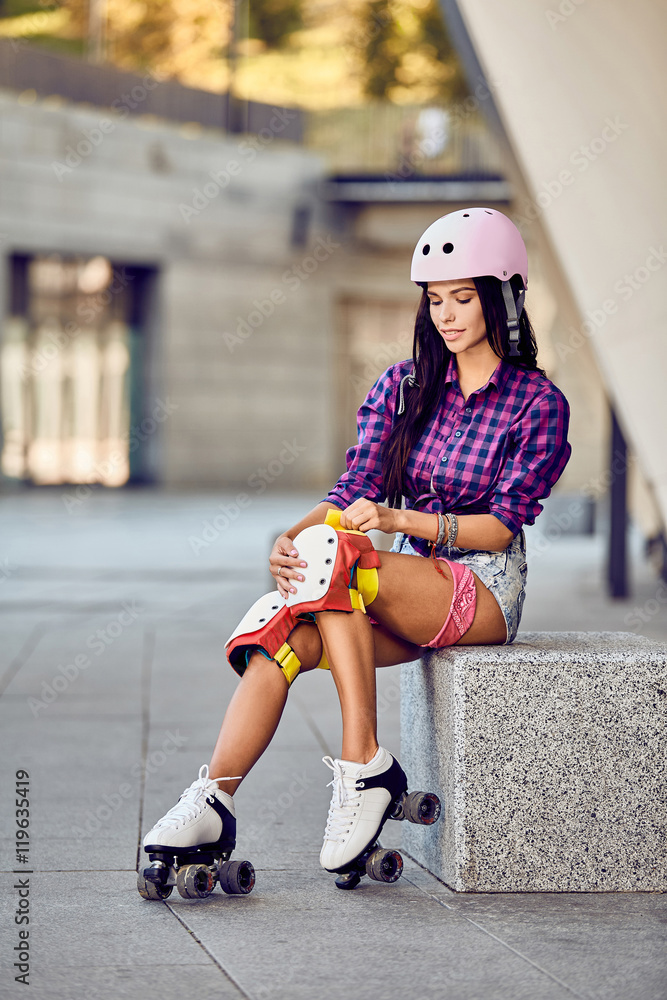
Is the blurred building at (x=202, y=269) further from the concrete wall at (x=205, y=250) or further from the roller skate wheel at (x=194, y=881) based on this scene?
the roller skate wheel at (x=194, y=881)

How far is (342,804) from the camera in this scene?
3145 mm

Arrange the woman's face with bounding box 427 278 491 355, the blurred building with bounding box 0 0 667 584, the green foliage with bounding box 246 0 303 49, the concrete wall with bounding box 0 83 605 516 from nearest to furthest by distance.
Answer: the woman's face with bounding box 427 278 491 355, the concrete wall with bounding box 0 83 605 516, the blurred building with bounding box 0 0 667 584, the green foliage with bounding box 246 0 303 49

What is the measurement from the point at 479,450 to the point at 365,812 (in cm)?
103

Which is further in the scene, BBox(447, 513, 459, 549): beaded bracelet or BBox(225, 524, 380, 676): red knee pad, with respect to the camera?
BBox(447, 513, 459, 549): beaded bracelet

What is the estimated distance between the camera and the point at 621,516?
369 inches

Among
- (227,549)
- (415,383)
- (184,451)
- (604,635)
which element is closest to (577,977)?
(604,635)

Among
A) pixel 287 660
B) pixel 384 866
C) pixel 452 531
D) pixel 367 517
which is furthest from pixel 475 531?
pixel 384 866

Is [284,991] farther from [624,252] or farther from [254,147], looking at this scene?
[254,147]

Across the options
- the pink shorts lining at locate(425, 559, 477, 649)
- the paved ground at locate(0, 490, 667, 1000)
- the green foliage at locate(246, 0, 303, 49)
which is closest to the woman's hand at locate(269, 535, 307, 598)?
the pink shorts lining at locate(425, 559, 477, 649)

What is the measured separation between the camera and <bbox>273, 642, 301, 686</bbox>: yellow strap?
3244mm

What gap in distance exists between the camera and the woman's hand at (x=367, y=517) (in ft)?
10.5

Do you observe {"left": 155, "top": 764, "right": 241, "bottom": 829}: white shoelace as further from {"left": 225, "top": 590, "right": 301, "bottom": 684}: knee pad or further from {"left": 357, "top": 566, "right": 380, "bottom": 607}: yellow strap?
{"left": 357, "top": 566, "right": 380, "bottom": 607}: yellow strap

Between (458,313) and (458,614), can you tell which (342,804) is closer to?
(458,614)

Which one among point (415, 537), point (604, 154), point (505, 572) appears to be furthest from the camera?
point (604, 154)
